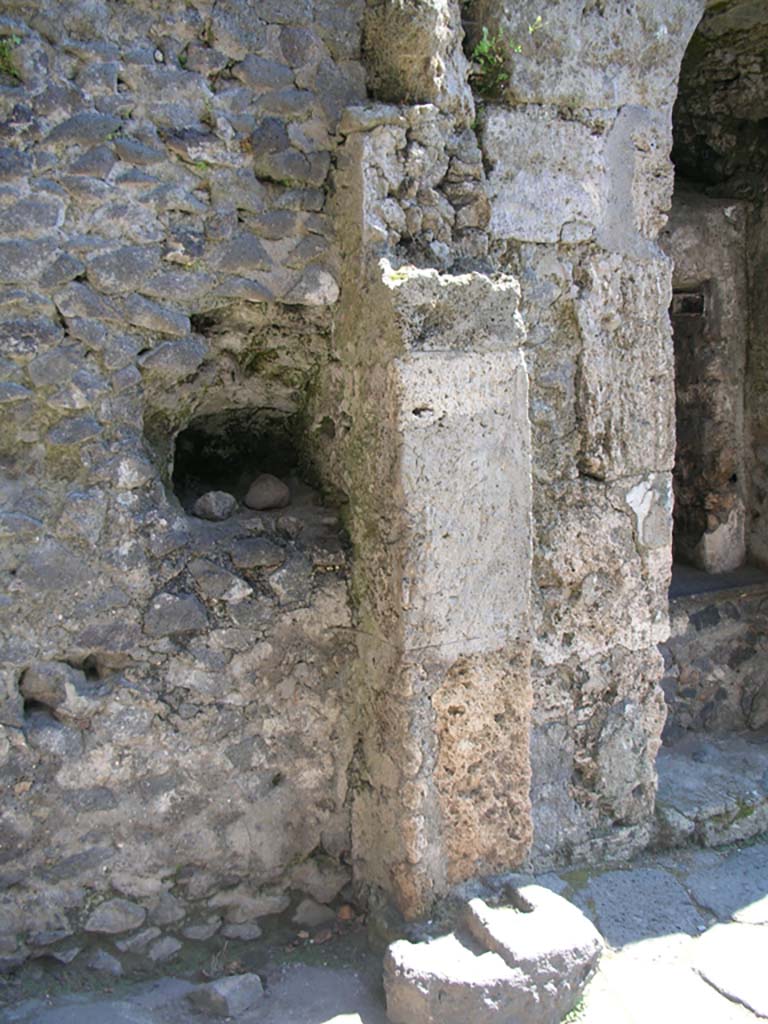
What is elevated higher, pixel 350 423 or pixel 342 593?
pixel 350 423

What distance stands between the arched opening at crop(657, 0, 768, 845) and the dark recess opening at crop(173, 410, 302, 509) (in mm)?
2142

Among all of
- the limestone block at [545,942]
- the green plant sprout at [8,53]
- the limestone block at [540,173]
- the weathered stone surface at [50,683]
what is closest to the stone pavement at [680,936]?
the limestone block at [545,942]

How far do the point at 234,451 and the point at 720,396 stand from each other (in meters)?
2.67

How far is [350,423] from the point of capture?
3086mm

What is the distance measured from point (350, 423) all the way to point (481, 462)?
1.50ft

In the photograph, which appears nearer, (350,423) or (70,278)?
(70,278)

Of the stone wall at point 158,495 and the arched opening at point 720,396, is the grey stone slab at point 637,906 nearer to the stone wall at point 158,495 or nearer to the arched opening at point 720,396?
the stone wall at point 158,495

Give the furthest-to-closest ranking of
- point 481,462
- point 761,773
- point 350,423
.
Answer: point 761,773 → point 350,423 → point 481,462

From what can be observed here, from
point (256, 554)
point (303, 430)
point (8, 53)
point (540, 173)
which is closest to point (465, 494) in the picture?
point (256, 554)

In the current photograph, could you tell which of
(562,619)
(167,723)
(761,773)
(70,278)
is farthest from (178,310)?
(761,773)

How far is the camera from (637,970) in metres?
3.04

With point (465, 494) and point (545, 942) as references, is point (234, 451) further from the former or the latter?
point (545, 942)

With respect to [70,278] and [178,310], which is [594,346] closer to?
[178,310]

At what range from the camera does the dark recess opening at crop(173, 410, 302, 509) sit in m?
3.43
